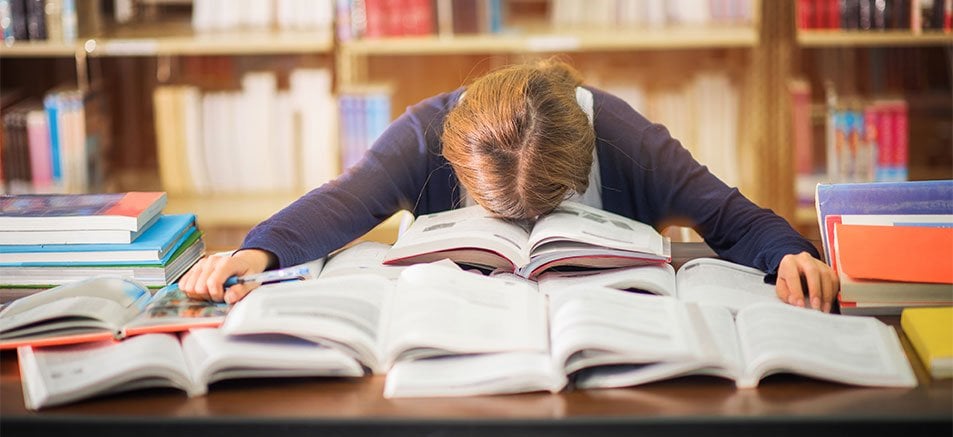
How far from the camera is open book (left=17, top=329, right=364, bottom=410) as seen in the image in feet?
3.67

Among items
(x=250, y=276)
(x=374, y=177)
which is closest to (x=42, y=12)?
(x=374, y=177)

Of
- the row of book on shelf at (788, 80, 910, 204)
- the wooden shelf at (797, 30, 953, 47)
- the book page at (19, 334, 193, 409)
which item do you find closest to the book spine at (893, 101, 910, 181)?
the row of book on shelf at (788, 80, 910, 204)

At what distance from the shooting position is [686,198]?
1.66 m

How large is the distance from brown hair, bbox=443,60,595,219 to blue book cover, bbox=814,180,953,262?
12.8 inches

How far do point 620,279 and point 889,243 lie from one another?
0.33m

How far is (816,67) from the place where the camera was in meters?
2.99

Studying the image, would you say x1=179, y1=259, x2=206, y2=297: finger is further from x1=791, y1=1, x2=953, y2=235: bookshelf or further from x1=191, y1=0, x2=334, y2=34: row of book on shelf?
x1=791, y1=1, x2=953, y2=235: bookshelf

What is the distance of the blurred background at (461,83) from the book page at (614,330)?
154cm

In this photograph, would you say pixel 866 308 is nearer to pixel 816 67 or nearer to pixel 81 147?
pixel 816 67

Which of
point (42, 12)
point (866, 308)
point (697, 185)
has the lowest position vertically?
point (866, 308)

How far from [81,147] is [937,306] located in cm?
216

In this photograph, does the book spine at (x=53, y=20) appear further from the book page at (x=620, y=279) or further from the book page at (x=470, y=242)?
the book page at (x=620, y=279)

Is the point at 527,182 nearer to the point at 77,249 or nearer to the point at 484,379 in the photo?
the point at 484,379

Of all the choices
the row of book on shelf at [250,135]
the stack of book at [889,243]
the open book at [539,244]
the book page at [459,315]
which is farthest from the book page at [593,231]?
the row of book on shelf at [250,135]
